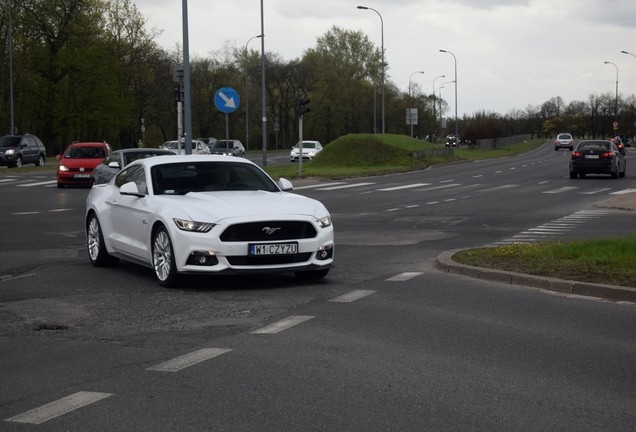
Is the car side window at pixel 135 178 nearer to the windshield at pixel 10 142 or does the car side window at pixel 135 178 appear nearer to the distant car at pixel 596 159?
the distant car at pixel 596 159

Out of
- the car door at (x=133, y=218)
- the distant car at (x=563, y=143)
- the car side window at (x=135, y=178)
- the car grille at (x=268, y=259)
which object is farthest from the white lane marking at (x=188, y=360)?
the distant car at (x=563, y=143)

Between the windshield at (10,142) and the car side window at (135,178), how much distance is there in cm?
4279

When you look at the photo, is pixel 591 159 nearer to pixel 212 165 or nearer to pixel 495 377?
pixel 212 165

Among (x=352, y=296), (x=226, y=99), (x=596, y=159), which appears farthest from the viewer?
(x=596, y=159)

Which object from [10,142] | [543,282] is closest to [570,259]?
[543,282]

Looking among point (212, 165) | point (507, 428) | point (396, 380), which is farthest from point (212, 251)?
point (507, 428)

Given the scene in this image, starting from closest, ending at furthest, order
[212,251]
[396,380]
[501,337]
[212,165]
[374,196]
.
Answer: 1. [396,380]
2. [501,337]
3. [212,251]
4. [212,165]
5. [374,196]

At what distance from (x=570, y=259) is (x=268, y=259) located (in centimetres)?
369

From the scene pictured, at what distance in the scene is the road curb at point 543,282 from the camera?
10.2 m

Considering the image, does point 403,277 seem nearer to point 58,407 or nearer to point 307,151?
point 58,407

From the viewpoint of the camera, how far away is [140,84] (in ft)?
272

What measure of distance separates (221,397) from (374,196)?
23961 millimetres

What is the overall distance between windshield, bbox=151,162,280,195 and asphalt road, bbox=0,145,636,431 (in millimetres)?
1069

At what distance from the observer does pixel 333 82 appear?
11088cm
